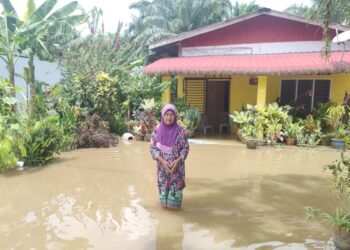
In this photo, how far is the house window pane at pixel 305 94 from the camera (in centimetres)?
1308

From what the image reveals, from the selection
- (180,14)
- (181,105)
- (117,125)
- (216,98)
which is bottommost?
(117,125)

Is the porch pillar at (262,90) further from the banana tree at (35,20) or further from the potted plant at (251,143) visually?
the banana tree at (35,20)

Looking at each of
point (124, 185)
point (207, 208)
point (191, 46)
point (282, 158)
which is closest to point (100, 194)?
point (124, 185)

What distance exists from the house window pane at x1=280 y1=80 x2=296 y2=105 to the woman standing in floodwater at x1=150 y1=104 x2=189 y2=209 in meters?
9.18

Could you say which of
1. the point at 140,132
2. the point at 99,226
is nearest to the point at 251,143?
the point at 140,132

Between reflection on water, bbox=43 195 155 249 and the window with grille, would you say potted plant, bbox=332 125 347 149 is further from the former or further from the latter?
reflection on water, bbox=43 195 155 249

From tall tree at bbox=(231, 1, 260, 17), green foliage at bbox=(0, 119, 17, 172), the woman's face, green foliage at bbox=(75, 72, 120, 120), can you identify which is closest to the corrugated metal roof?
green foliage at bbox=(75, 72, 120, 120)

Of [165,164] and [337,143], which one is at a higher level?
[165,164]

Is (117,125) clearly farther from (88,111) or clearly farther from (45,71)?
(45,71)

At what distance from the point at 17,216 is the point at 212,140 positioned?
8.20 m

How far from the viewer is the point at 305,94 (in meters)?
13.1

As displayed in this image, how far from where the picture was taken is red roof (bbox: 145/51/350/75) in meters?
10.6

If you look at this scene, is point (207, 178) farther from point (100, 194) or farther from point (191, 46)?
point (191, 46)

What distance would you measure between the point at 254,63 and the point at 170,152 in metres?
7.47
